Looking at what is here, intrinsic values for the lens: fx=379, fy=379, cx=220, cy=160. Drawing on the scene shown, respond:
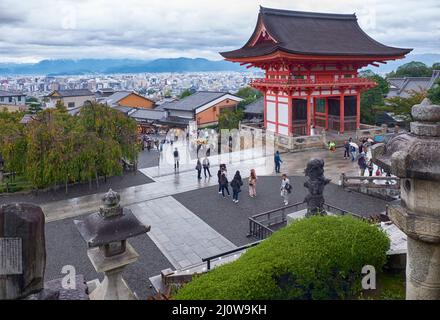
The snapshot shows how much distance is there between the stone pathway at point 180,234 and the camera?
12102 mm

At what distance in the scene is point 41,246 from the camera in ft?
17.5

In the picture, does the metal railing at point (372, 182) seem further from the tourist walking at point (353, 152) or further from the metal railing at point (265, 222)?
the tourist walking at point (353, 152)

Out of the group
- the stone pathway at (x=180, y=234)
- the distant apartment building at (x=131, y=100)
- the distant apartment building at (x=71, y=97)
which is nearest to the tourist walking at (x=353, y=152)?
the stone pathway at (x=180, y=234)

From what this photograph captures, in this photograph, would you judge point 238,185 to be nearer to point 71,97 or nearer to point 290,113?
point 290,113

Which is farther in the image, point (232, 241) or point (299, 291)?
point (232, 241)

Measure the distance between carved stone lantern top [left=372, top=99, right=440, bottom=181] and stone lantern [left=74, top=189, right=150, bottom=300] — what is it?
179 inches

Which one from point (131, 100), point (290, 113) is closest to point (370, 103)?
point (290, 113)

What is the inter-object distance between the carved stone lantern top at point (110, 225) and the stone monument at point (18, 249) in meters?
1.35

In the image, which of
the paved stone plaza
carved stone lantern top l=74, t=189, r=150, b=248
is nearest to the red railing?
the paved stone plaza

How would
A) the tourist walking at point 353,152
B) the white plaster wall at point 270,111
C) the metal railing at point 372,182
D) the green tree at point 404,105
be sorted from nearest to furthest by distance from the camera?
the metal railing at point 372,182 → the tourist walking at point 353,152 → the white plaster wall at point 270,111 → the green tree at point 404,105

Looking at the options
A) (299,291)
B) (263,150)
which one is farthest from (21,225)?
(263,150)
